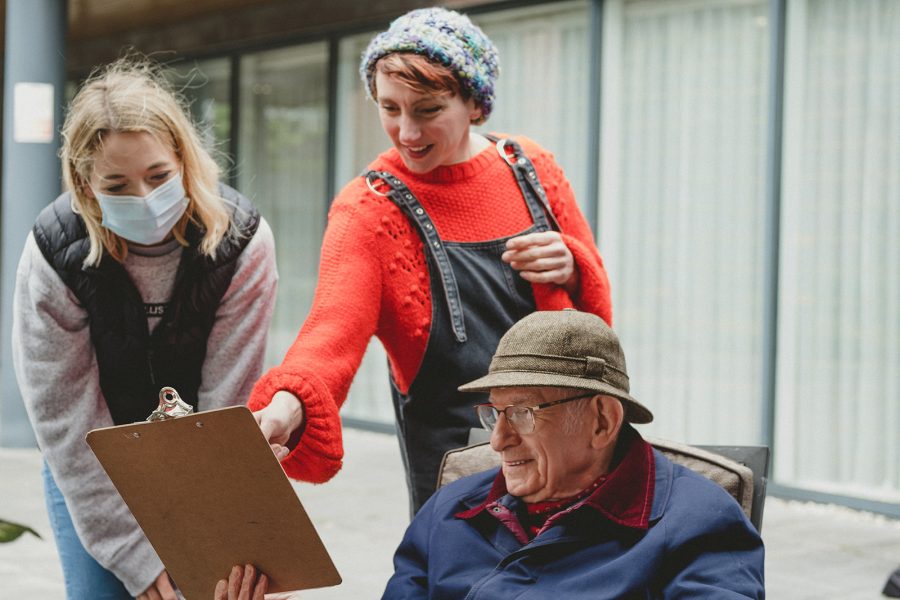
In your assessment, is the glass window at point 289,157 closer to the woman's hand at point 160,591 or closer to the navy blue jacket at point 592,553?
the woman's hand at point 160,591

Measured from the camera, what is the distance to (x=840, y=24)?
6965mm

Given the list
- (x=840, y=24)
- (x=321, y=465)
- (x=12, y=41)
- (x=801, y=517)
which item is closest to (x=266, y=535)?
(x=321, y=465)

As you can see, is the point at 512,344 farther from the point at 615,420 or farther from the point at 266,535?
the point at 266,535

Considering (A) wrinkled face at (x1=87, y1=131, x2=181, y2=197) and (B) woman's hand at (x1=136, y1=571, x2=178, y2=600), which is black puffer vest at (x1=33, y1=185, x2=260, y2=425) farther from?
(B) woman's hand at (x1=136, y1=571, x2=178, y2=600)

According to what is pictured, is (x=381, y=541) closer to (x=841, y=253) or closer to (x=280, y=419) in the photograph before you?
(x=841, y=253)

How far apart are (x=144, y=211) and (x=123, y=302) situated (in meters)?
0.22

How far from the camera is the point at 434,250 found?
2.80 meters

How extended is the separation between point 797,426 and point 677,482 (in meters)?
5.06

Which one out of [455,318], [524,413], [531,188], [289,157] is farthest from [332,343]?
[289,157]

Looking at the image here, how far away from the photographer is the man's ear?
2.48m

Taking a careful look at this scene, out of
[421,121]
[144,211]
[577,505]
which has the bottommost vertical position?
[577,505]

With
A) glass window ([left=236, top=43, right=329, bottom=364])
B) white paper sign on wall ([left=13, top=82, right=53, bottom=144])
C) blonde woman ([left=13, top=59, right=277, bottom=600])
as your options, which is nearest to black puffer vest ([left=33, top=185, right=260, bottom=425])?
blonde woman ([left=13, top=59, right=277, bottom=600])

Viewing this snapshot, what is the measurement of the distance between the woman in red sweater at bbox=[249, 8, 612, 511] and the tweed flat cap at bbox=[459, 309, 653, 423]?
13.0 inches

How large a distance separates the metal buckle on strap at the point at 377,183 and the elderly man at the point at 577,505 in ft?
1.64
